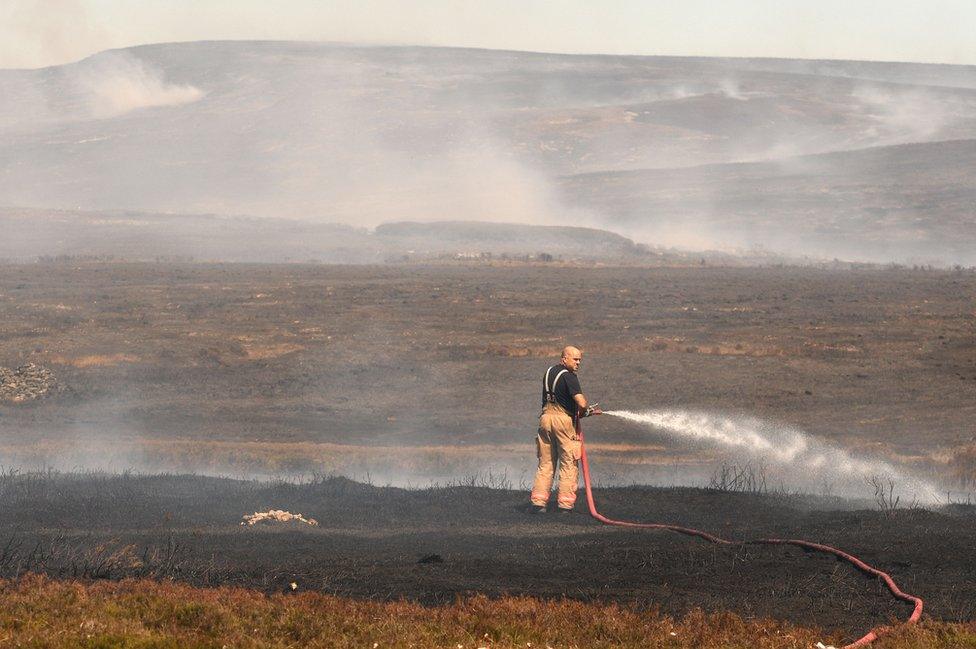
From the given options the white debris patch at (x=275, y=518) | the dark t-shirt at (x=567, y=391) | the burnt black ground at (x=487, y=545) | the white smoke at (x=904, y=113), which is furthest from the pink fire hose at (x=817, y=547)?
the white smoke at (x=904, y=113)

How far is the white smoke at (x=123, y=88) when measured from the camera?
16600cm

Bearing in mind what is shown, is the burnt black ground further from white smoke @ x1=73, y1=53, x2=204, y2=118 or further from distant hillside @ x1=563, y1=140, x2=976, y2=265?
white smoke @ x1=73, y1=53, x2=204, y2=118

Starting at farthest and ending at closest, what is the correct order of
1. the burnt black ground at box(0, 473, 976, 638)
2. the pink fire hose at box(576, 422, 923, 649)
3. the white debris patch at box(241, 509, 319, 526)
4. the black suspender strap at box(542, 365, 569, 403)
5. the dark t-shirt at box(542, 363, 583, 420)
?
the black suspender strap at box(542, 365, 569, 403)
the dark t-shirt at box(542, 363, 583, 420)
the white debris patch at box(241, 509, 319, 526)
the burnt black ground at box(0, 473, 976, 638)
the pink fire hose at box(576, 422, 923, 649)

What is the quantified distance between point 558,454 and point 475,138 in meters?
119

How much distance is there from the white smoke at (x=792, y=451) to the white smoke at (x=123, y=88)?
14635 cm

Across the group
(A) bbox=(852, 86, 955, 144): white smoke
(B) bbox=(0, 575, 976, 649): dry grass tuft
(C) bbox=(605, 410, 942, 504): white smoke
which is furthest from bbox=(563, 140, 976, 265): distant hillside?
(B) bbox=(0, 575, 976, 649): dry grass tuft

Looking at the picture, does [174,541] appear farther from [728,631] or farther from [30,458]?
[30,458]

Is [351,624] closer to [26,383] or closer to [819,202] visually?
[26,383]

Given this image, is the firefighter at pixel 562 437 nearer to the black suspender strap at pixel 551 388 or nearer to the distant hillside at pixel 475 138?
the black suspender strap at pixel 551 388

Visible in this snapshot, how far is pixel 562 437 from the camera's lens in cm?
1611

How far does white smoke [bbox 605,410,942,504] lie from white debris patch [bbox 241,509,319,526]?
4654 millimetres

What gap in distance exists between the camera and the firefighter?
16.1 m

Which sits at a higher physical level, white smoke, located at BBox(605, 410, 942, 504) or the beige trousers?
the beige trousers

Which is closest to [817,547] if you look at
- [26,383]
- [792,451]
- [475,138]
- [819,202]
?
[792,451]
